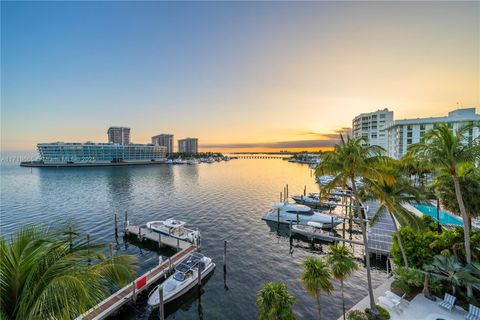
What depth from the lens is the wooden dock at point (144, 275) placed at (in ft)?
49.2

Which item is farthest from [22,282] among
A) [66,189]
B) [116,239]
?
[66,189]

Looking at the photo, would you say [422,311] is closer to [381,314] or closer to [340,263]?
[381,314]

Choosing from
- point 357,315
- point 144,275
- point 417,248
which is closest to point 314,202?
point 417,248

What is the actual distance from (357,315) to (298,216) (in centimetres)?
2162

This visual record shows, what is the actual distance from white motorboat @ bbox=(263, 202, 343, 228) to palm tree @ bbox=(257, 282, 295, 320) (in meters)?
23.1

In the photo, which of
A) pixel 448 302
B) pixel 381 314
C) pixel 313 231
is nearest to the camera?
pixel 381 314

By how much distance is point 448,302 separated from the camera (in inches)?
521

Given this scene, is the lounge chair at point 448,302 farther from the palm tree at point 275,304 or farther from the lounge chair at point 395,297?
the palm tree at point 275,304

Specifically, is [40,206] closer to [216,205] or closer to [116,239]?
[116,239]

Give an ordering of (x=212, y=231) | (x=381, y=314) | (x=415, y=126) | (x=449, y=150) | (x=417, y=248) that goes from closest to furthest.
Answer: (x=449, y=150) < (x=381, y=314) < (x=417, y=248) < (x=212, y=231) < (x=415, y=126)

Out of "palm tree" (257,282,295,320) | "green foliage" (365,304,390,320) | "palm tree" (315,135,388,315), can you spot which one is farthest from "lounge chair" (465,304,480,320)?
"palm tree" (257,282,295,320)

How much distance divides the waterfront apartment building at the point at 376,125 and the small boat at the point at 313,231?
7477 cm

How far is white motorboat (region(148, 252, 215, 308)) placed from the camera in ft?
54.8

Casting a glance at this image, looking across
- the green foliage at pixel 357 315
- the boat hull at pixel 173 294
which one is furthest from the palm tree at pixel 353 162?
the boat hull at pixel 173 294
